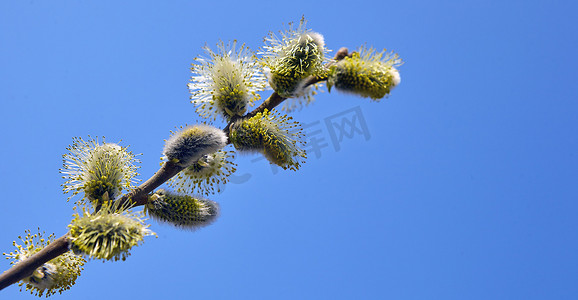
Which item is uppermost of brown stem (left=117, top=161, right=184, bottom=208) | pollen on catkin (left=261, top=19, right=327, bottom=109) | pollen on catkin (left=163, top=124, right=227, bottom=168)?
pollen on catkin (left=261, top=19, right=327, bottom=109)

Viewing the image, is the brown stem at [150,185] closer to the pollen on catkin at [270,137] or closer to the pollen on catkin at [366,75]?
the pollen on catkin at [270,137]

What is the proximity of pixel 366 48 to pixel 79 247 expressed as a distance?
1.94 meters

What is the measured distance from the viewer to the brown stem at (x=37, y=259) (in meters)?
A: 2.41

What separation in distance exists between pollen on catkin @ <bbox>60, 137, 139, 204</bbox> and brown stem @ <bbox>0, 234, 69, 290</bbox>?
0.90 ft

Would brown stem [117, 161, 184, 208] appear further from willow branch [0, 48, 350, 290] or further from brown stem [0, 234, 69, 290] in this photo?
brown stem [0, 234, 69, 290]

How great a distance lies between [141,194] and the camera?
8.89ft

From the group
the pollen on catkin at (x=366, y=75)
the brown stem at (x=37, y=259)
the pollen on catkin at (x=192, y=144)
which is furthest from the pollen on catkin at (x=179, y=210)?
the pollen on catkin at (x=366, y=75)

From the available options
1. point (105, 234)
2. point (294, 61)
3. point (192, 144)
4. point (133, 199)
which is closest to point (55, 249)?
point (105, 234)

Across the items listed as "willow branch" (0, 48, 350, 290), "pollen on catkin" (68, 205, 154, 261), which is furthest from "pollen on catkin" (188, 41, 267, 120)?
"pollen on catkin" (68, 205, 154, 261)

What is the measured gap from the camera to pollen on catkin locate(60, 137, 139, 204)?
2.63 m

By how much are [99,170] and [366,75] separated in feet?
5.37

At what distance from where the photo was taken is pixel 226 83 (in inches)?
111

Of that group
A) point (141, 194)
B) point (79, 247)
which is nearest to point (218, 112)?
point (141, 194)

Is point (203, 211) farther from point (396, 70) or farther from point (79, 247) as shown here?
point (396, 70)
